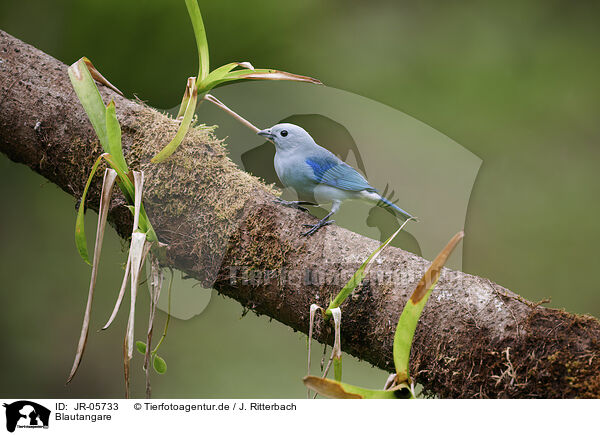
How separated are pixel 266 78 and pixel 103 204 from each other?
43cm

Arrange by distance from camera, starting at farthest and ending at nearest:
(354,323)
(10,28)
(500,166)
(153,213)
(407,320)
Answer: (500,166)
(10,28)
(153,213)
(354,323)
(407,320)

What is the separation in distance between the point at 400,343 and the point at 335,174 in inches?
16.5

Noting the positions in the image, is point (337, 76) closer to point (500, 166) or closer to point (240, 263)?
point (500, 166)

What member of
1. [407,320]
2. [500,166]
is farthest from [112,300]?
[500,166]

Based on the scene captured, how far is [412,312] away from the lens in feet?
2.22

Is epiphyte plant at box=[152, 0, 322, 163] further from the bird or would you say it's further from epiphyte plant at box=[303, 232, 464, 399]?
epiphyte plant at box=[303, 232, 464, 399]

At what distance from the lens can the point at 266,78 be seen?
1.02 metres

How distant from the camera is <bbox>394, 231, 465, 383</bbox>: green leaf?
26.1 inches

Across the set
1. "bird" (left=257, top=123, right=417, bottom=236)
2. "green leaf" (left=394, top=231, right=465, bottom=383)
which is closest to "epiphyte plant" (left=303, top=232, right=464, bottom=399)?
"green leaf" (left=394, top=231, right=465, bottom=383)
